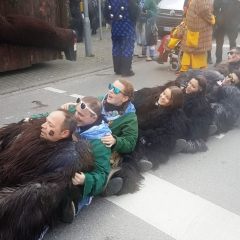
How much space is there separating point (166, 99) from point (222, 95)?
1.35 m

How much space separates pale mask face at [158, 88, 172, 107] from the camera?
12.3ft

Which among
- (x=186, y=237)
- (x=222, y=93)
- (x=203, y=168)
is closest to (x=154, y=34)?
(x=222, y=93)

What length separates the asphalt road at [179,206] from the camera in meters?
2.78

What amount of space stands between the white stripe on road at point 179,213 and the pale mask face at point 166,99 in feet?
2.89

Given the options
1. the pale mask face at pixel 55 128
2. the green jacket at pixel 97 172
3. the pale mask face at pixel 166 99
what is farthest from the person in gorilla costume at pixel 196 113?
the pale mask face at pixel 55 128

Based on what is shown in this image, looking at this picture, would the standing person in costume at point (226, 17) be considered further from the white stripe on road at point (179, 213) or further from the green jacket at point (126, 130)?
the white stripe on road at point (179, 213)

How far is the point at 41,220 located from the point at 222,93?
327 cm

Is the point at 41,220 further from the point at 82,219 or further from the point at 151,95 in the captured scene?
the point at 151,95

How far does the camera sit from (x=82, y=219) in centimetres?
289

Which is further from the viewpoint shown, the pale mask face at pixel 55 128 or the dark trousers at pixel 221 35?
the dark trousers at pixel 221 35

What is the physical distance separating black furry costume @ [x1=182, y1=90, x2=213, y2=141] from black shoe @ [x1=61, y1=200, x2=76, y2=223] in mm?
1883

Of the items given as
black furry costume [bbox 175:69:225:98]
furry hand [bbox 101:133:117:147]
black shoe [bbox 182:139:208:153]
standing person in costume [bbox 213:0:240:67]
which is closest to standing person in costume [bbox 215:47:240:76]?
black furry costume [bbox 175:69:225:98]

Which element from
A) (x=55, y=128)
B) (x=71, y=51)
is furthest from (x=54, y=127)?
(x=71, y=51)

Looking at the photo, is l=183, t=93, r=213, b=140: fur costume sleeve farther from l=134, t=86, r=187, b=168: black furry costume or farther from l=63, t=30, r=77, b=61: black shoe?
l=63, t=30, r=77, b=61: black shoe
